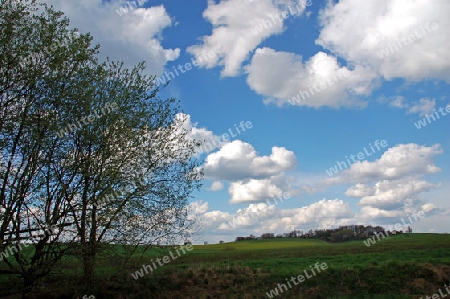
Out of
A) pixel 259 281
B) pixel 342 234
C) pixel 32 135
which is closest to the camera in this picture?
pixel 32 135

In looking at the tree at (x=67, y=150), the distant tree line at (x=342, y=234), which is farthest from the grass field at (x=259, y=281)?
the distant tree line at (x=342, y=234)

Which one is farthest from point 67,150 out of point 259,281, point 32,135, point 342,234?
point 342,234

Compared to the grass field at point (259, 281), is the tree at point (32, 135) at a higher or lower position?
higher

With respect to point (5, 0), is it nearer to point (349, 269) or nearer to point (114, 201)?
point (114, 201)

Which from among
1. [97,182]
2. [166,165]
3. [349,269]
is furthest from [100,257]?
[349,269]

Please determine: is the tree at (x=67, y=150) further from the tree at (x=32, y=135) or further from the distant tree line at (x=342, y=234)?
the distant tree line at (x=342, y=234)

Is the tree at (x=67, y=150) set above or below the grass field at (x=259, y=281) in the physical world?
above

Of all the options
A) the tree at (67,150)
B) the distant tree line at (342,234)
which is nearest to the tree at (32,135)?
the tree at (67,150)

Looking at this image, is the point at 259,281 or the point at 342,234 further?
the point at 342,234

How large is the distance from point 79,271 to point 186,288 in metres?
6.36

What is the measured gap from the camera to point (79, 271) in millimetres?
17938

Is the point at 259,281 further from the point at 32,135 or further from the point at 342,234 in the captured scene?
the point at 342,234

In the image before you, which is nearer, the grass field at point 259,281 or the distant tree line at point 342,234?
the grass field at point 259,281

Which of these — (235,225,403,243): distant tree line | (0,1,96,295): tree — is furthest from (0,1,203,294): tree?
(235,225,403,243): distant tree line
